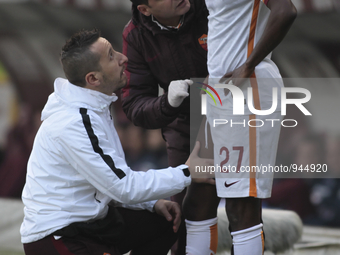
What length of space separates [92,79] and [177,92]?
0.95ft

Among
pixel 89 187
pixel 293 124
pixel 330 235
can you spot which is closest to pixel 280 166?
pixel 293 124

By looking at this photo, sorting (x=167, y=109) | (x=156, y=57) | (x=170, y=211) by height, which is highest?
(x=156, y=57)

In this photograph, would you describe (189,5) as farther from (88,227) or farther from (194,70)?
(88,227)

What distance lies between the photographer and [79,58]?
4.68 ft

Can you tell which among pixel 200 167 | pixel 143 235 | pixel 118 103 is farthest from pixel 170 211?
pixel 118 103

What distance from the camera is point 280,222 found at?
2.44m

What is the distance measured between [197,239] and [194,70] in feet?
2.14

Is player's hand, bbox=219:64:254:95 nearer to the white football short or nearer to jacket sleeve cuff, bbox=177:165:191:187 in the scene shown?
the white football short

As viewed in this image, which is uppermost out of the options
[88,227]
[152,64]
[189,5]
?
[189,5]

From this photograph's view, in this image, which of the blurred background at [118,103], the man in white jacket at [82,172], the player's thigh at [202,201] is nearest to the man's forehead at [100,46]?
the man in white jacket at [82,172]

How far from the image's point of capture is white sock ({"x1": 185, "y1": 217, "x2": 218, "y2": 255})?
1547 mm

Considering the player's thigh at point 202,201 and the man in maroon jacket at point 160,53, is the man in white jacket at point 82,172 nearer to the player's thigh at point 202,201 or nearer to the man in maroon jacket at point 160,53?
the player's thigh at point 202,201

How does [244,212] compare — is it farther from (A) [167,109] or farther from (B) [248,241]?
(A) [167,109]

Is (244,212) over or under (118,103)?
over
